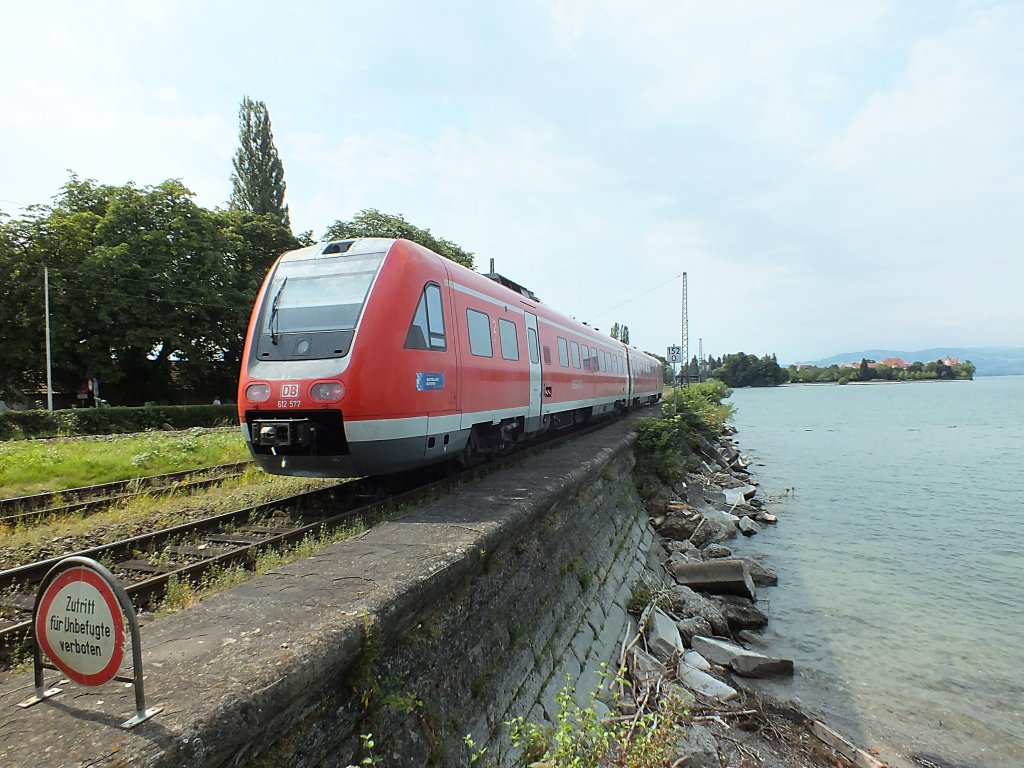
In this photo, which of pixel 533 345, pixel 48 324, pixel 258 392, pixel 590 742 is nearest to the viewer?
pixel 590 742

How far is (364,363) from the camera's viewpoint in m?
6.16

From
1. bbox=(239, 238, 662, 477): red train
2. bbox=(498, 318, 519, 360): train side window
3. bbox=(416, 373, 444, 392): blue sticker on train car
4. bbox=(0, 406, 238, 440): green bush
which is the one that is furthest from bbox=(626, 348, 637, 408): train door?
bbox=(416, 373, 444, 392): blue sticker on train car

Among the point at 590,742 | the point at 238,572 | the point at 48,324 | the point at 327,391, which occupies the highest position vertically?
the point at 48,324

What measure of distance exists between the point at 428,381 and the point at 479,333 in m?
1.83

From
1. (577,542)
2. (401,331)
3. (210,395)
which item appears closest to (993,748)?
(577,542)

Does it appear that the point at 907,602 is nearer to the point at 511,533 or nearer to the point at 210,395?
the point at 511,533

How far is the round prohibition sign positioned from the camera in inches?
91.0

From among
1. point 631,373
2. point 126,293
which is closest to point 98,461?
point 631,373

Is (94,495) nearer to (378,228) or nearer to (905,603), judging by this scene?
(905,603)

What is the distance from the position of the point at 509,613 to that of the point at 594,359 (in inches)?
469

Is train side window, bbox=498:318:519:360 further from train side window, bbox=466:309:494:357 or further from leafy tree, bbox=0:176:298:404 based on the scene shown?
leafy tree, bbox=0:176:298:404

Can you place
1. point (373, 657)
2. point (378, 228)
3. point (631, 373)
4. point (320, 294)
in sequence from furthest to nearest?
1. point (378, 228)
2. point (631, 373)
3. point (320, 294)
4. point (373, 657)

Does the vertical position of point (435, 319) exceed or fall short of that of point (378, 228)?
it falls short

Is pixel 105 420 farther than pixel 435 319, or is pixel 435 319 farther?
pixel 105 420
